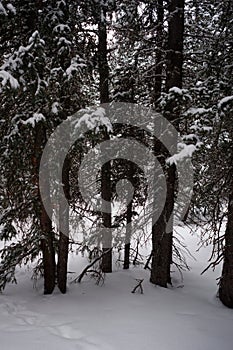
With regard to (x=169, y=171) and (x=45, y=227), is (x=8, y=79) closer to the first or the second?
(x=45, y=227)

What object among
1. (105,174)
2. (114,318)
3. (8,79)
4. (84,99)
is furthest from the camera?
(105,174)

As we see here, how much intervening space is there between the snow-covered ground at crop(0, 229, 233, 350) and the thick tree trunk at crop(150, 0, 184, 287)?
18.3 inches

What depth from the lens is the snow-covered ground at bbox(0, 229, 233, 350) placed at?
4.56 meters

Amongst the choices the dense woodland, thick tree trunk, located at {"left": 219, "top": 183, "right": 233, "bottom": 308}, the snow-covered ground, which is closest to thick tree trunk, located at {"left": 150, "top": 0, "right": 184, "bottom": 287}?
the dense woodland

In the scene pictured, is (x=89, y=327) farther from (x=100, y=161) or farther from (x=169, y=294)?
(x=100, y=161)

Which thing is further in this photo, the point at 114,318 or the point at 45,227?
the point at 45,227

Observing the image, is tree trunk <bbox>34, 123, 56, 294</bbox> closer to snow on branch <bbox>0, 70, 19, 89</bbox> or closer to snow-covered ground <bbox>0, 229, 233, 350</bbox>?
snow-covered ground <bbox>0, 229, 233, 350</bbox>

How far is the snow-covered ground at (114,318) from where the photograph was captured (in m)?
4.56

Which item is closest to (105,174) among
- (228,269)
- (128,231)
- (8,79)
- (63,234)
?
(128,231)

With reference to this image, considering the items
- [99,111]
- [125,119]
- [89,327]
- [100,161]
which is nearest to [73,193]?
[100,161]

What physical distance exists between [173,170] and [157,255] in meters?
1.98

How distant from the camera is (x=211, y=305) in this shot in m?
6.47

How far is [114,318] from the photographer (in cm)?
547

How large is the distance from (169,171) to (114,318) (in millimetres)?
2911
